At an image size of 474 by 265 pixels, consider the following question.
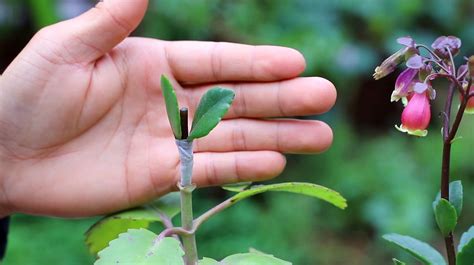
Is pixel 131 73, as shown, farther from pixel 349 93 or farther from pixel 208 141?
pixel 349 93

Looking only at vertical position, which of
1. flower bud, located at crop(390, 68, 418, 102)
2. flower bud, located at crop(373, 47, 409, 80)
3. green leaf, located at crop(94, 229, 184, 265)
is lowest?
green leaf, located at crop(94, 229, 184, 265)

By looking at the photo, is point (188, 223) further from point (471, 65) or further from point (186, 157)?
point (471, 65)

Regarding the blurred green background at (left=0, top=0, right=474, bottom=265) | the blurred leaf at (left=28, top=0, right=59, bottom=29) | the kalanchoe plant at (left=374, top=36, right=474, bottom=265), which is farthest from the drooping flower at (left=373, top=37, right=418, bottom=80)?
the blurred leaf at (left=28, top=0, right=59, bottom=29)

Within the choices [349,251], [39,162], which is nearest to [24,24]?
[349,251]

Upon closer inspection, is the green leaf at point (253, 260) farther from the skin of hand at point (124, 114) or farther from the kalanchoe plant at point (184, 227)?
the skin of hand at point (124, 114)

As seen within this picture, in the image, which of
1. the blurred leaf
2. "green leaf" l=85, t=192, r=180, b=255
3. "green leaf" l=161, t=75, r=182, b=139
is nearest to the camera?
"green leaf" l=161, t=75, r=182, b=139

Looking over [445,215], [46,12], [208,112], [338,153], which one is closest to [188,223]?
[208,112]

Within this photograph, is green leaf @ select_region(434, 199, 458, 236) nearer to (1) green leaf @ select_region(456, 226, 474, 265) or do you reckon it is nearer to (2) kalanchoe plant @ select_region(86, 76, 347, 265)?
(1) green leaf @ select_region(456, 226, 474, 265)
